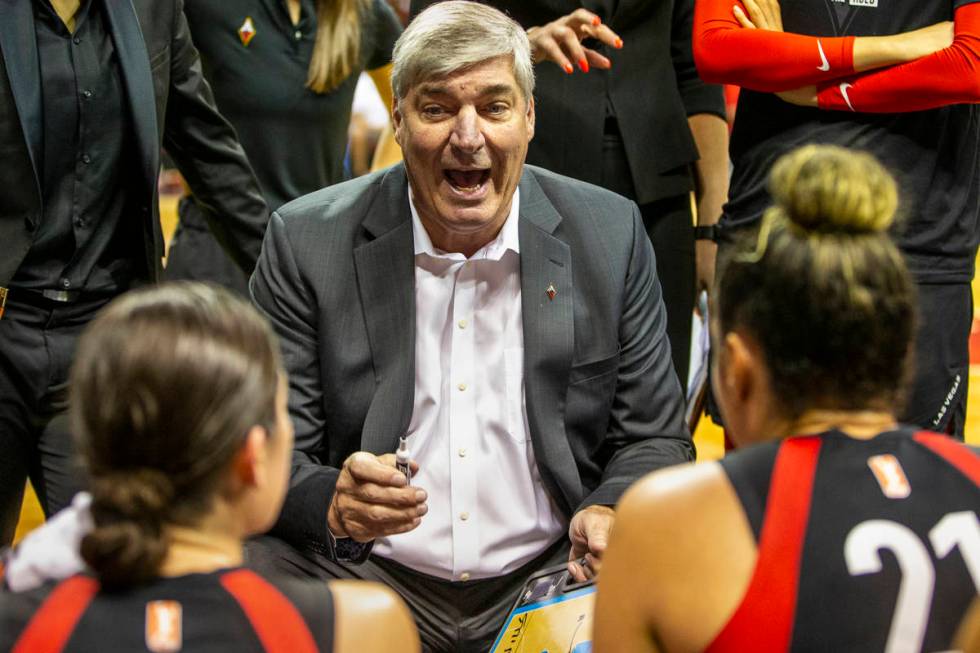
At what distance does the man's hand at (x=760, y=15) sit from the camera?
2.70 meters

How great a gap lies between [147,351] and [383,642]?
40 cm

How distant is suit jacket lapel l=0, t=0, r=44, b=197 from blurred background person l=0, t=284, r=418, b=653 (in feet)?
3.74

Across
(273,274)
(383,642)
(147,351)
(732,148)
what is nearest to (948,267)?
(732,148)

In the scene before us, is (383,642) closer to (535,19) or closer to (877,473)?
(877,473)

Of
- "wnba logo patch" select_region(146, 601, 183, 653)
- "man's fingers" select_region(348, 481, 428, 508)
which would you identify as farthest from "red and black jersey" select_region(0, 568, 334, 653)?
"man's fingers" select_region(348, 481, 428, 508)

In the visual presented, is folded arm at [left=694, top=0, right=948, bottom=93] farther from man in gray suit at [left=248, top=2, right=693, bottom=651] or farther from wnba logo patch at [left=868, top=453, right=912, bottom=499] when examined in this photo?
wnba logo patch at [left=868, top=453, right=912, bottom=499]

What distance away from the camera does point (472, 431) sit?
2.32 metres

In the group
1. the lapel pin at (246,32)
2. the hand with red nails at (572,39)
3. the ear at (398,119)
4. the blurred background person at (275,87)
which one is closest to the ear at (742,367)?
the ear at (398,119)

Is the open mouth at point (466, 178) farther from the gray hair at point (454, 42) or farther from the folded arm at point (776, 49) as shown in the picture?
the folded arm at point (776, 49)

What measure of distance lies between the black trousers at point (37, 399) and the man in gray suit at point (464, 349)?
1.30 feet

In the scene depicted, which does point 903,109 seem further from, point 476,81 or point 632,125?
point 476,81

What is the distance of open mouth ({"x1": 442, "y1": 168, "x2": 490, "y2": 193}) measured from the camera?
2.35 m

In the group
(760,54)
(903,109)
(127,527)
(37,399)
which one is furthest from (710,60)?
(127,527)

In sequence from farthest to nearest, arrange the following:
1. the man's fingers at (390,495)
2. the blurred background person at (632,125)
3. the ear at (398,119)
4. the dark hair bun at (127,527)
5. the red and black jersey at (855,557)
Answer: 1. the blurred background person at (632,125)
2. the ear at (398,119)
3. the man's fingers at (390,495)
4. the red and black jersey at (855,557)
5. the dark hair bun at (127,527)
